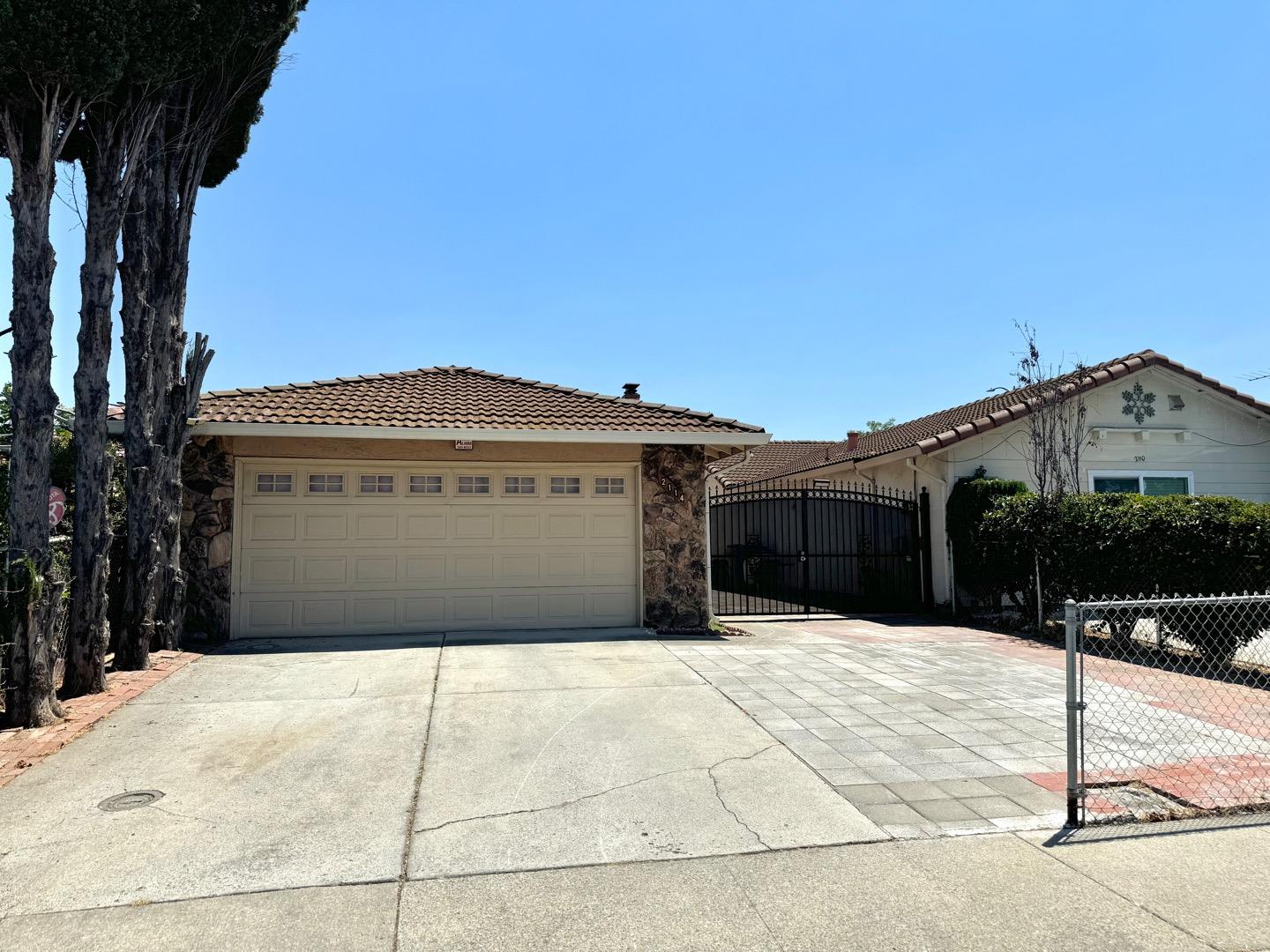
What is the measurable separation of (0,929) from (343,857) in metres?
1.29

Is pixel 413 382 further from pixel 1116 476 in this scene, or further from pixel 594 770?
pixel 1116 476

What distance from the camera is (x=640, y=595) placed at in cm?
1137

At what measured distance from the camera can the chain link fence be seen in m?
4.31

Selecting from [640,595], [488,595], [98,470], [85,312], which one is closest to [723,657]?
[640,595]

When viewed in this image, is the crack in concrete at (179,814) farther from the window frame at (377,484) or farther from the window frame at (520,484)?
the window frame at (520,484)

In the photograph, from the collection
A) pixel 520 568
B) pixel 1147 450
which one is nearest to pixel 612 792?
pixel 520 568

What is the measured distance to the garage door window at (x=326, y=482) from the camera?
34.7 ft

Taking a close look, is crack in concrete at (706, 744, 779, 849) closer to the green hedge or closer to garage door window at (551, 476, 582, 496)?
the green hedge

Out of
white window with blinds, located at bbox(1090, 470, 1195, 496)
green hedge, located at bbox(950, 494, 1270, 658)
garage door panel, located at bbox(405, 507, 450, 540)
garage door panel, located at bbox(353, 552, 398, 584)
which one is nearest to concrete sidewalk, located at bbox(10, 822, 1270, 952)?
green hedge, located at bbox(950, 494, 1270, 658)

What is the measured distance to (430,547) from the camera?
10.8 m

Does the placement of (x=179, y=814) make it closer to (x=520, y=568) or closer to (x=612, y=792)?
(x=612, y=792)

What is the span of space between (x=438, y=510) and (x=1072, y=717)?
339 inches

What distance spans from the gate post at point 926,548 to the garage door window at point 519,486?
24.1 feet

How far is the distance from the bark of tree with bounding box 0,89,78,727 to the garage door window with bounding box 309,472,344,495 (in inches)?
175
